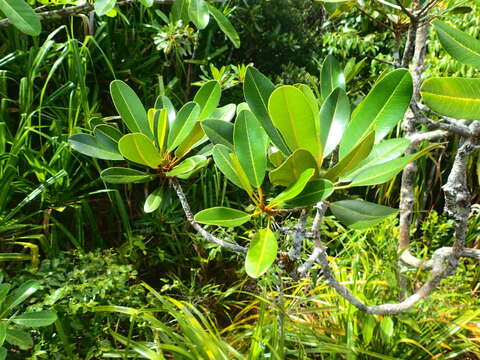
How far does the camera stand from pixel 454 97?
16.7 inches

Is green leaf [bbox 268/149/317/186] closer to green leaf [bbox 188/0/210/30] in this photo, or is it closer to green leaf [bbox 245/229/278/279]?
green leaf [bbox 245/229/278/279]

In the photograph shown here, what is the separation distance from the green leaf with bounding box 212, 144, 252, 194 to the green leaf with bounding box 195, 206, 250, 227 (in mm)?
37

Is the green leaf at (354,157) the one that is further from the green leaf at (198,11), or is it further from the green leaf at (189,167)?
the green leaf at (198,11)

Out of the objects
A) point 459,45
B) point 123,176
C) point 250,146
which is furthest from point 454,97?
point 123,176

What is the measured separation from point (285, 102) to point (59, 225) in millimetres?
1591

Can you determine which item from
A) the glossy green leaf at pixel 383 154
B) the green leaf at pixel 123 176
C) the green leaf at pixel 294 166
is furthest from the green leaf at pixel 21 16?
the glossy green leaf at pixel 383 154

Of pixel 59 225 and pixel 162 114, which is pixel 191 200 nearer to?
pixel 59 225

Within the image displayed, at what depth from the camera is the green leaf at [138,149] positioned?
1.82 ft

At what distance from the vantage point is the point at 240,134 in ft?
1.84

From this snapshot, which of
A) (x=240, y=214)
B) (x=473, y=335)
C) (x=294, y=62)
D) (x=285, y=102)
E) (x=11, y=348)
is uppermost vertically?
(x=285, y=102)

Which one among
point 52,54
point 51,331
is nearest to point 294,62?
point 52,54

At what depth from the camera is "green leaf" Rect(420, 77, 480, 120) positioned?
418mm

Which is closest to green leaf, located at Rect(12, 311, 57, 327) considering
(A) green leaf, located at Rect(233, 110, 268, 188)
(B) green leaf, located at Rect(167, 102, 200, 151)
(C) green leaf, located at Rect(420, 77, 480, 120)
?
(B) green leaf, located at Rect(167, 102, 200, 151)

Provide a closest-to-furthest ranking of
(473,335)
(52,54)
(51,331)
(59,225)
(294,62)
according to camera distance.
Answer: (51,331)
(473,335)
(59,225)
(52,54)
(294,62)
